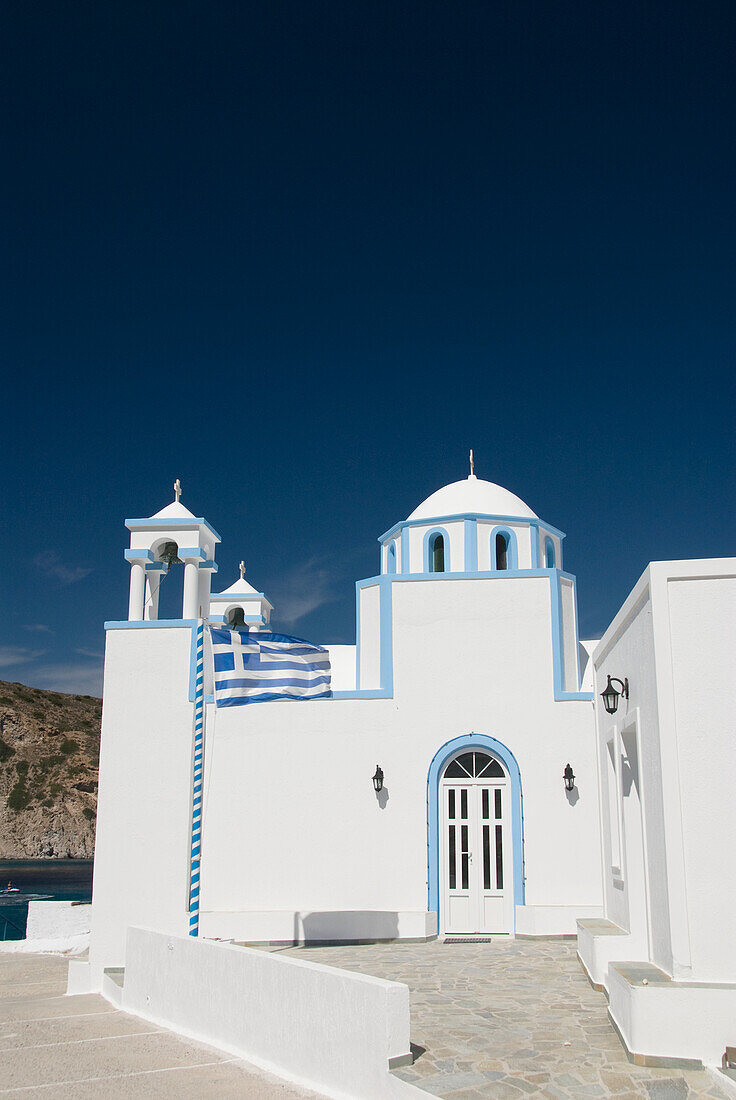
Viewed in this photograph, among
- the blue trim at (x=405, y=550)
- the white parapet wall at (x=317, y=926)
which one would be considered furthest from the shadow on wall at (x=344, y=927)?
the blue trim at (x=405, y=550)

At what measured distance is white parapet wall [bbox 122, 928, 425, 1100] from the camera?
6.28 m

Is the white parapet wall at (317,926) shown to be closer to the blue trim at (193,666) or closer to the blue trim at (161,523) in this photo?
the blue trim at (193,666)

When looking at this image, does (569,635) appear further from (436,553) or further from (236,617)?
(236,617)

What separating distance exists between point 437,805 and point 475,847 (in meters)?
0.78

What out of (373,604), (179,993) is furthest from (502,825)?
(179,993)

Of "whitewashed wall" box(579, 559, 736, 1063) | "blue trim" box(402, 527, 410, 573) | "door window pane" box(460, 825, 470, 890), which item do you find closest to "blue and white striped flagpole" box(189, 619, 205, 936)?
"door window pane" box(460, 825, 470, 890)

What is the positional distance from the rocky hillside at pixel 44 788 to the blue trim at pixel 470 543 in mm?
75317

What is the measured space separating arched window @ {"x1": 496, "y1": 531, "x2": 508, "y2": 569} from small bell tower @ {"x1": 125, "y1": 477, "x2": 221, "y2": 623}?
4.79m

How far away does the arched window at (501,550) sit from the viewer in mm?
16000

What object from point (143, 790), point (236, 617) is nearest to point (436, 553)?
point (143, 790)

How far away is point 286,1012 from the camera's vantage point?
7.20 m

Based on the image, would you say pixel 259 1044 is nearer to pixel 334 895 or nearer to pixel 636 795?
pixel 636 795

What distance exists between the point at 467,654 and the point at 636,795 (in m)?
4.62

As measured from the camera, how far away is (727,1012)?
6.59m
